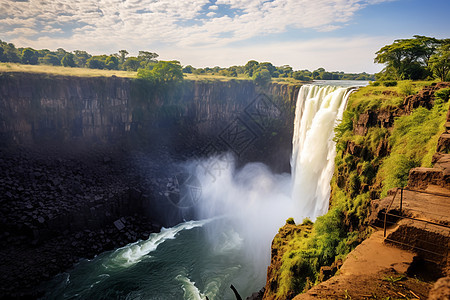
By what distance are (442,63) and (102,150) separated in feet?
111

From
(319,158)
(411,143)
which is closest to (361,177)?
(411,143)

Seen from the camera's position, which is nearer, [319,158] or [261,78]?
[319,158]

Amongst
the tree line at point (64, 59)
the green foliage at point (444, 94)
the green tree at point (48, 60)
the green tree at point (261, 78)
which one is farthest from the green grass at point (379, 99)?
the green tree at point (48, 60)

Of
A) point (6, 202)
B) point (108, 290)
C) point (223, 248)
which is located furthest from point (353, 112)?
point (6, 202)

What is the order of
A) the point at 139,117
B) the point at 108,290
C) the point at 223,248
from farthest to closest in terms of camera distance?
the point at 139,117
the point at 223,248
the point at 108,290

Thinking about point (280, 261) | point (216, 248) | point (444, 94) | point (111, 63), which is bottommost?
point (216, 248)

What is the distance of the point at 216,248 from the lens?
2494 centimetres

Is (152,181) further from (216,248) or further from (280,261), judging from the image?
(280,261)

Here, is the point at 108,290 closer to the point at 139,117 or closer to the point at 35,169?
the point at 35,169

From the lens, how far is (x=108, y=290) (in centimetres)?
1934

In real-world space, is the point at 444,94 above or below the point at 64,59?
below

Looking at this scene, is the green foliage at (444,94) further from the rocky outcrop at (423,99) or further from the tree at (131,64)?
the tree at (131,64)

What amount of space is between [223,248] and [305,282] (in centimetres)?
1312

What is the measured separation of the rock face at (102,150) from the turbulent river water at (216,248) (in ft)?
5.64
